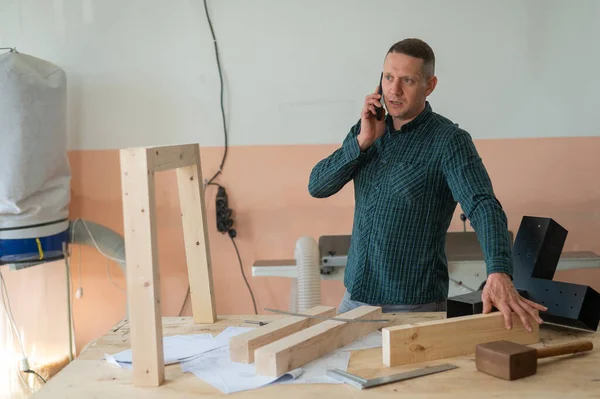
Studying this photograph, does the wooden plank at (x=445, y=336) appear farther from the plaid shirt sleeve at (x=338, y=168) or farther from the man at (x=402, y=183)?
the plaid shirt sleeve at (x=338, y=168)

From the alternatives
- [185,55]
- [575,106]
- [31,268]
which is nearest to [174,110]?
[185,55]

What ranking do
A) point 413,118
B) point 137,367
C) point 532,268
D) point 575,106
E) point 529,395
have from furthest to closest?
point 575,106 → point 413,118 → point 532,268 → point 137,367 → point 529,395

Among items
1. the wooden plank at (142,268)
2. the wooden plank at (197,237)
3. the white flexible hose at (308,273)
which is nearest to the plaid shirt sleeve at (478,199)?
the wooden plank at (197,237)

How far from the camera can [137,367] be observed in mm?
1638

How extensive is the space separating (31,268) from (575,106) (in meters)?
3.16

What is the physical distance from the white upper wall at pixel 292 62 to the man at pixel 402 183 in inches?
51.3

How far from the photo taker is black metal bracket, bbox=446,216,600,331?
1.94 metres

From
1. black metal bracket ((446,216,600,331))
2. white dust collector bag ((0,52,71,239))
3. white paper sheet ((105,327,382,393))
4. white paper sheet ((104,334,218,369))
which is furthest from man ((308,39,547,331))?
white dust collector bag ((0,52,71,239))

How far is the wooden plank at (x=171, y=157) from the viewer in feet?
5.46

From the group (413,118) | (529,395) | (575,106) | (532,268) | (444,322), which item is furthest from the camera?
(575,106)

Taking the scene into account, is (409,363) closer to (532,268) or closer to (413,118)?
(532,268)

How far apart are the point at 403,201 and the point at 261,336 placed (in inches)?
30.8

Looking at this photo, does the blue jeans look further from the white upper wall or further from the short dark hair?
the white upper wall

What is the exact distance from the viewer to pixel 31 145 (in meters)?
3.18
